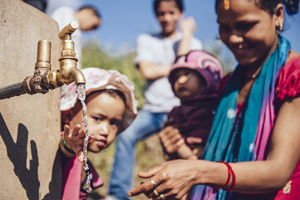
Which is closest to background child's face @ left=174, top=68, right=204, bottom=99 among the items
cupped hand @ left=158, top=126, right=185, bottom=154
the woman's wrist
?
cupped hand @ left=158, top=126, right=185, bottom=154

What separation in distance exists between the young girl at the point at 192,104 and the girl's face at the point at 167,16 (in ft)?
3.71

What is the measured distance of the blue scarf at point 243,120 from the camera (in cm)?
156

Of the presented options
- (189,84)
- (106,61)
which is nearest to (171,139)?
(189,84)

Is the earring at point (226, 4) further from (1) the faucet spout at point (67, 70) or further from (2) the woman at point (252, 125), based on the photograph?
(1) the faucet spout at point (67, 70)

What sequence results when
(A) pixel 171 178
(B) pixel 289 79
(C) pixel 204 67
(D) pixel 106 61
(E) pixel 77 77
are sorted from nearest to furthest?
(E) pixel 77 77
(A) pixel 171 178
(B) pixel 289 79
(C) pixel 204 67
(D) pixel 106 61

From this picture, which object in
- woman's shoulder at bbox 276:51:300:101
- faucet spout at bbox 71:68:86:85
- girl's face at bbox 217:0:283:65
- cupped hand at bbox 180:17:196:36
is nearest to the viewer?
faucet spout at bbox 71:68:86:85

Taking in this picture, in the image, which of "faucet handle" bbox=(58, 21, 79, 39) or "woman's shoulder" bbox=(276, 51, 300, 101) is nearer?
"faucet handle" bbox=(58, 21, 79, 39)

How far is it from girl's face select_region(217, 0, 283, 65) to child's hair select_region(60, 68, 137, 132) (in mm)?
630

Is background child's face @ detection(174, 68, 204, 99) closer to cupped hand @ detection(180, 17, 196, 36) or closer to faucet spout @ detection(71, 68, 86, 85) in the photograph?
cupped hand @ detection(180, 17, 196, 36)

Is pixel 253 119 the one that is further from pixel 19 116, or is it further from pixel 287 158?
pixel 19 116

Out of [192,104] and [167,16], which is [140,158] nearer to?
[167,16]

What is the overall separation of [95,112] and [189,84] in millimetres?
895

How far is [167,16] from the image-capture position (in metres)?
3.40

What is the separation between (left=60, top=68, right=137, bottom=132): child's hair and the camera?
155 cm
